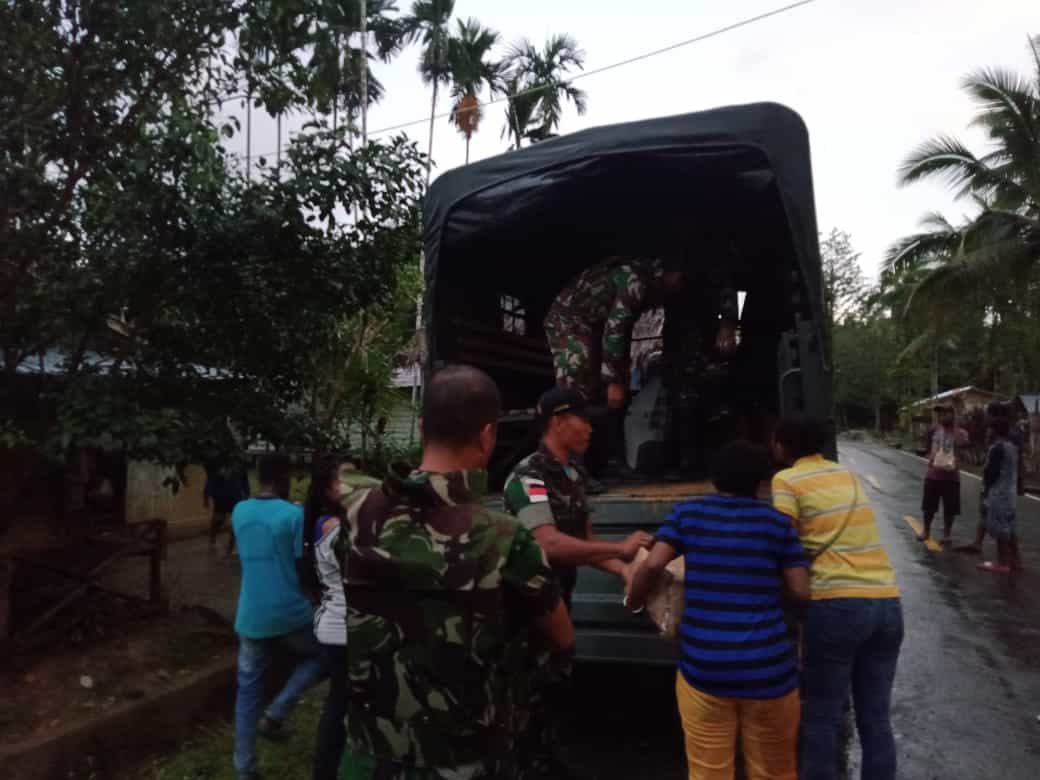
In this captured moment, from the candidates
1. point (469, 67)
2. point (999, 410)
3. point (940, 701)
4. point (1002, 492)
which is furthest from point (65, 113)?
point (469, 67)

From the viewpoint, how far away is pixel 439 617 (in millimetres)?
1671

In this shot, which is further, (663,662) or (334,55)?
(334,55)

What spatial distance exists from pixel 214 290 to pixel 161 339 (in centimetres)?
47

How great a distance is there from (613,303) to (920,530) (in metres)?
7.98

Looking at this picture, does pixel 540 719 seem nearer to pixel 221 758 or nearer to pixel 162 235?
pixel 221 758

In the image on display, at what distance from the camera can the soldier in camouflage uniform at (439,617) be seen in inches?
65.8

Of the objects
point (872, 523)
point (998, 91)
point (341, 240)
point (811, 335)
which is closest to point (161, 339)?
point (341, 240)

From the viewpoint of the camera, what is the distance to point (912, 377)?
41.7 metres

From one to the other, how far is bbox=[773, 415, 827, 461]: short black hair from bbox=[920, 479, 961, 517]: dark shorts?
7.42 metres

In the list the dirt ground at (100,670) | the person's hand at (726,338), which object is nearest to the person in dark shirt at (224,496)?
the dirt ground at (100,670)

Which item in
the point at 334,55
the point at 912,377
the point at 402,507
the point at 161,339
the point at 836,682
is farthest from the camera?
the point at 912,377

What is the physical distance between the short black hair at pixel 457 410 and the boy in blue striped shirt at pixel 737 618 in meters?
1.12

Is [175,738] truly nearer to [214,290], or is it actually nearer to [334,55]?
[214,290]

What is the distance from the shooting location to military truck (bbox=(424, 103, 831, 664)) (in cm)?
391
